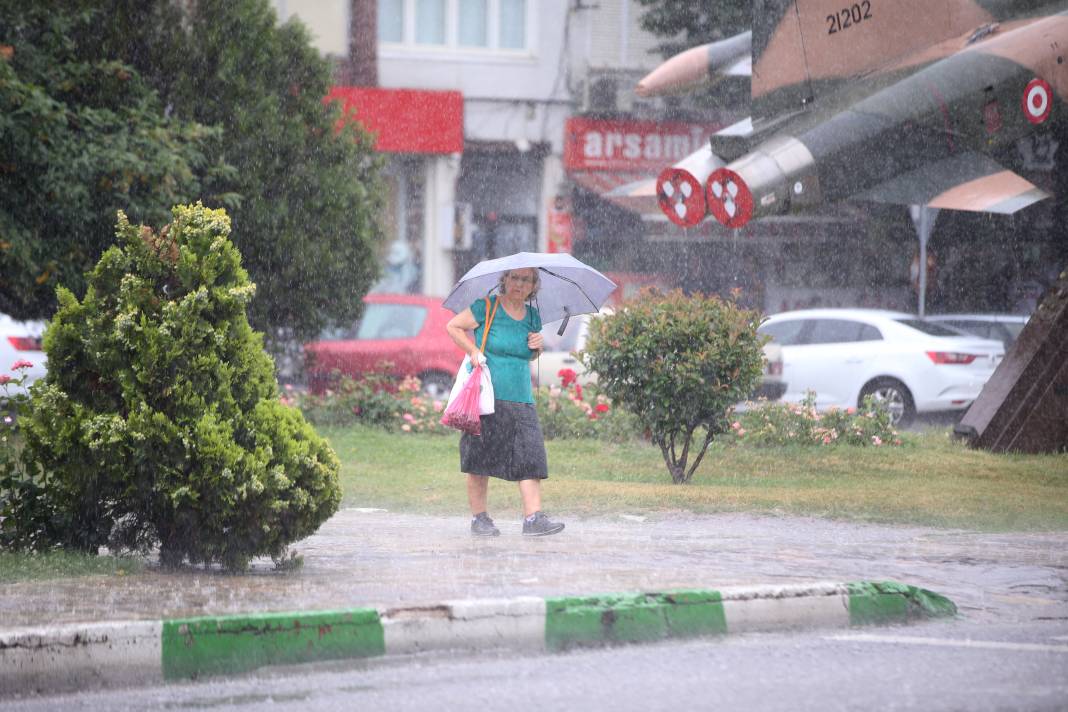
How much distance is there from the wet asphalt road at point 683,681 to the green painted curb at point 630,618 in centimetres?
10

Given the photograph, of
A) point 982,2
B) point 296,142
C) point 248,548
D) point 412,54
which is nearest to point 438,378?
point 296,142

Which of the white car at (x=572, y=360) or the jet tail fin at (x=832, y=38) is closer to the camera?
the jet tail fin at (x=832, y=38)

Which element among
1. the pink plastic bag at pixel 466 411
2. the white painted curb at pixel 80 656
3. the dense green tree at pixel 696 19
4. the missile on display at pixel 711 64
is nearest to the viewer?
the white painted curb at pixel 80 656

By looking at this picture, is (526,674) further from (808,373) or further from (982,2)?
(808,373)

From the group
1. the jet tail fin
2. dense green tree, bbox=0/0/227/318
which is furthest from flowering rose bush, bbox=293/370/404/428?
the jet tail fin

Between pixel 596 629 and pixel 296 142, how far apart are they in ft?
36.6

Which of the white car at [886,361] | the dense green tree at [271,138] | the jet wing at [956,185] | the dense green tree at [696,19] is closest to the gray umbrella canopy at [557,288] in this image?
the dense green tree at [271,138]

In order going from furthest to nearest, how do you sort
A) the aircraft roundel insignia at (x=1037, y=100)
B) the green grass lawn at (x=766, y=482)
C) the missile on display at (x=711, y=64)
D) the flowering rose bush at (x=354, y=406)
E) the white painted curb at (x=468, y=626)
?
the missile on display at (x=711, y=64), the flowering rose bush at (x=354, y=406), the aircraft roundel insignia at (x=1037, y=100), the green grass lawn at (x=766, y=482), the white painted curb at (x=468, y=626)

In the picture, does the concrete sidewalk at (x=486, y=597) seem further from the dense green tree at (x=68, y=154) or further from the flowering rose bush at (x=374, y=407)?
the flowering rose bush at (x=374, y=407)

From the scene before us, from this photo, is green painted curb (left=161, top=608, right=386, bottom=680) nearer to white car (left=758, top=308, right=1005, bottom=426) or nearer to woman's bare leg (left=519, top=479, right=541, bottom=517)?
woman's bare leg (left=519, top=479, right=541, bottom=517)

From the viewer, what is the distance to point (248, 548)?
670cm

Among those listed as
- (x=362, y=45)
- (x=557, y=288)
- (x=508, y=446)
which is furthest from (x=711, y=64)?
(x=508, y=446)

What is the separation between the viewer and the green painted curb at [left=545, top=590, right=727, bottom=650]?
5727 millimetres

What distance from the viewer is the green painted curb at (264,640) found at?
5266 millimetres
